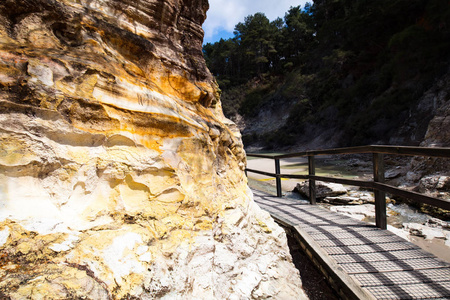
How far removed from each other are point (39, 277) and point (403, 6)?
24362mm

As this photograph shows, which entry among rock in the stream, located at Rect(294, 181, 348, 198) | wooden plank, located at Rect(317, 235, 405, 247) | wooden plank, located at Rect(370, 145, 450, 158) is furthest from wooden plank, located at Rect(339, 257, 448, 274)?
rock in the stream, located at Rect(294, 181, 348, 198)

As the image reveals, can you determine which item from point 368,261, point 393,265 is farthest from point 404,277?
point 368,261

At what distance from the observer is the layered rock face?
114 centimetres

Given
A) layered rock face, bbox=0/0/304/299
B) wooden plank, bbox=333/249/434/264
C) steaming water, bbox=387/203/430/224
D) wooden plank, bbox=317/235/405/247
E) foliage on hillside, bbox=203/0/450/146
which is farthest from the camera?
foliage on hillside, bbox=203/0/450/146

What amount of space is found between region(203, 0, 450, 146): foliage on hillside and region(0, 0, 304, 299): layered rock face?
15121 mm

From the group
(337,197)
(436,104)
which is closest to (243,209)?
(337,197)

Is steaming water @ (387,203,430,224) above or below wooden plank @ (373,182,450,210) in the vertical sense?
below

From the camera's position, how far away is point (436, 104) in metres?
10.7

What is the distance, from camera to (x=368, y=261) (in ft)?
7.30

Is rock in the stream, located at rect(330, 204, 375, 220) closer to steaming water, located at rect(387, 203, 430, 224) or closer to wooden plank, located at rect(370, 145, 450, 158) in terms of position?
steaming water, located at rect(387, 203, 430, 224)

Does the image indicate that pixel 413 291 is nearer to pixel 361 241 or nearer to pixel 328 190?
pixel 361 241

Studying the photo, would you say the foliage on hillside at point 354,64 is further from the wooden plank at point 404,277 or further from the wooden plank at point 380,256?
the wooden plank at point 404,277

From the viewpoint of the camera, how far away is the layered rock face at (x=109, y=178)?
114cm

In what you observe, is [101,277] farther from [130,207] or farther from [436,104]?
[436,104]
